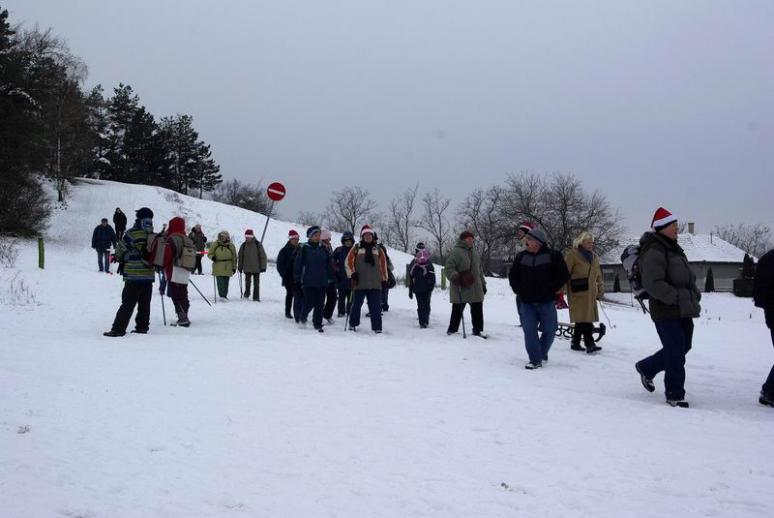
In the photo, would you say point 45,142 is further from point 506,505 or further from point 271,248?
point 506,505

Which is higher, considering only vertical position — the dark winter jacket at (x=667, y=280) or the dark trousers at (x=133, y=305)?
the dark winter jacket at (x=667, y=280)

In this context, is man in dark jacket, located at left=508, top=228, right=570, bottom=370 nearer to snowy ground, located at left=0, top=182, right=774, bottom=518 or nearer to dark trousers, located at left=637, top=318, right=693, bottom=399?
snowy ground, located at left=0, top=182, right=774, bottom=518

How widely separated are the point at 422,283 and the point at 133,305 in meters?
5.44

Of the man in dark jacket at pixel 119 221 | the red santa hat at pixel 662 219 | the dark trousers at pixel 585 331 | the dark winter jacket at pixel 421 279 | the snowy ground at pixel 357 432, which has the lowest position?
the snowy ground at pixel 357 432

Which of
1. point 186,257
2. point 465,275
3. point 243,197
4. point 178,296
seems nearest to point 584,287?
point 465,275

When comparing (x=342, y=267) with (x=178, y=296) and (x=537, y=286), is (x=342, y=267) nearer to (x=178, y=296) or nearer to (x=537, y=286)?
(x=178, y=296)

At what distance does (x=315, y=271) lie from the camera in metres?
→ 11.2

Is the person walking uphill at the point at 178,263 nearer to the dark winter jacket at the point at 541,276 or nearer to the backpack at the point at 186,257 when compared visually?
the backpack at the point at 186,257

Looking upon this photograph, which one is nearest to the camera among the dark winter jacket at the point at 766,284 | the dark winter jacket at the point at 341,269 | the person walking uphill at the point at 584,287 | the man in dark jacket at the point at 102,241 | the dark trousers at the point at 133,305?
Result: the dark winter jacket at the point at 766,284

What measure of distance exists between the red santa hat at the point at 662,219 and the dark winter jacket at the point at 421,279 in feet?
19.7

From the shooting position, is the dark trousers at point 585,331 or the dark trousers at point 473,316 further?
the dark trousers at point 473,316

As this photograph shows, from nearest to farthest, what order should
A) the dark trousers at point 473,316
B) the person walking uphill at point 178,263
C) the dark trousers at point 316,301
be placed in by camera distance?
the person walking uphill at point 178,263, the dark trousers at point 473,316, the dark trousers at point 316,301

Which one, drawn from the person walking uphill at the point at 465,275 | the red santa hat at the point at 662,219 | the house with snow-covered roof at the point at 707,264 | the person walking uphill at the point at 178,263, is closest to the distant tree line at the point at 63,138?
the person walking uphill at the point at 178,263

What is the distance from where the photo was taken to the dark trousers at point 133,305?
954cm
